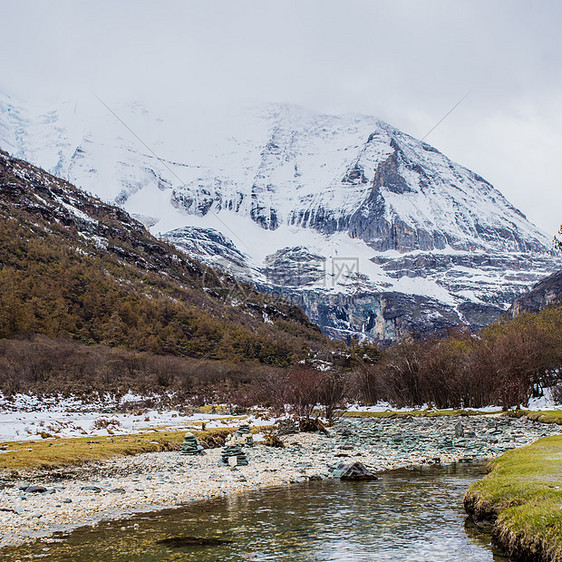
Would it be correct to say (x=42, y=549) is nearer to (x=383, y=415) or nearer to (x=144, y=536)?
(x=144, y=536)

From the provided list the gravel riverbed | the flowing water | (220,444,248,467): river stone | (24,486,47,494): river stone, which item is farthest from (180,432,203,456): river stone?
the flowing water

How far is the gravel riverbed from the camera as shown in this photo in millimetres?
10391

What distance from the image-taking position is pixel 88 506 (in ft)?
36.1

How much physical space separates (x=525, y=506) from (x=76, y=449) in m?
16.1

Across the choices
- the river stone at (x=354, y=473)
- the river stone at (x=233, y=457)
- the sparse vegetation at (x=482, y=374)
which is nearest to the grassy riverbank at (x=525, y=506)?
the river stone at (x=354, y=473)

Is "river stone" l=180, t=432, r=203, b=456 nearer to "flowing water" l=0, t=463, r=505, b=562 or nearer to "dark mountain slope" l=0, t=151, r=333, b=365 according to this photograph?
"flowing water" l=0, t=463, r=505, b=562

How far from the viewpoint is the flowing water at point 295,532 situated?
7.67 meters

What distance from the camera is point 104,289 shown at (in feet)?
316

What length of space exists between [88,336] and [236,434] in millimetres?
61091

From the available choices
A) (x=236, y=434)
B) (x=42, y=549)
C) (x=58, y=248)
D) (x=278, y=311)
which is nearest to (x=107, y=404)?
(x=236, y=434)

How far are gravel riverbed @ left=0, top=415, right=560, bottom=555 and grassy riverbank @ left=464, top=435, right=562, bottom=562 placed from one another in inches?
225

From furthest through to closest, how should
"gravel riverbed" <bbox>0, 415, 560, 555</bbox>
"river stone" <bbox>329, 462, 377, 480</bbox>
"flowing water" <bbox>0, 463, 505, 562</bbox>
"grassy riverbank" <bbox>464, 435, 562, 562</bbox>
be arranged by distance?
"river stone" <bbox>329, 462, 377, 480</bbox>, "gravel riverbed" <bbox>0, 415, 560, 555</bbox>, "flowing water" <bbox>0, 463, 505, 562</bbox>, "grassy riverbank" <bbox>464, 435, 562, 562</bbox>

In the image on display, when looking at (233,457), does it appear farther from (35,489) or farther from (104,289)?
(104,289)

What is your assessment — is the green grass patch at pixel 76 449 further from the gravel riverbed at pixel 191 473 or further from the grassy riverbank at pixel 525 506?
the grassy riverbank at pixel 525 506
